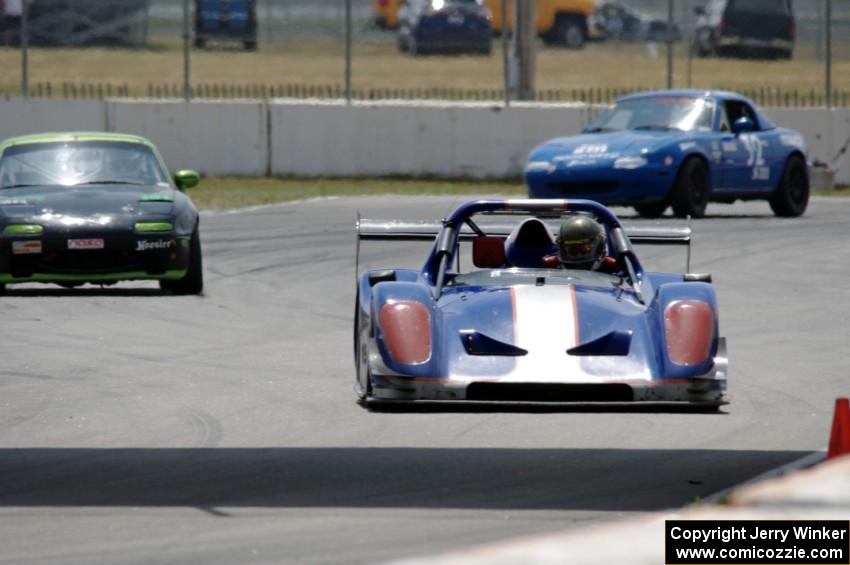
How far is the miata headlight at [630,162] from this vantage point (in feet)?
66.6

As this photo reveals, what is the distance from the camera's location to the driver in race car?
9.99 metres

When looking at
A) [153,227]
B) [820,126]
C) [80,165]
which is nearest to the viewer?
[153,227]

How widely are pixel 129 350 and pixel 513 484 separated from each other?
4.80 metres

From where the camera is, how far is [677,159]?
67.3 feet

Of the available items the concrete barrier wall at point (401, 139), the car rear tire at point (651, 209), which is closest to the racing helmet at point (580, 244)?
the car rear tire at point (651, 209)

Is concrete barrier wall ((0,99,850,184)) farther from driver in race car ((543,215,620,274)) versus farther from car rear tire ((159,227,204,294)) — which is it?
driver in race car ((543,215,620,274))

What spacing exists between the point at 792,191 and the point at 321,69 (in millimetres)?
9745

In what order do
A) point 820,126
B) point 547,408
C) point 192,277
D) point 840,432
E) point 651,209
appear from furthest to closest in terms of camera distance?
point 820,126 → point 651,209 → point 192,277 → point 547,408 → point 840,432

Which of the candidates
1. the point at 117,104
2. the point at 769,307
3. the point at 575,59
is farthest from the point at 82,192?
the point at 575,59

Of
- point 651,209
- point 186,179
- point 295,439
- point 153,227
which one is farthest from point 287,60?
point 295,439

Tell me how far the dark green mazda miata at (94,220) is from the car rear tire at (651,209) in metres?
7.49

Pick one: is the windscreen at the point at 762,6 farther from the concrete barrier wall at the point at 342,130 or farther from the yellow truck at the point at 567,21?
the yellow truck at the point at 567,21

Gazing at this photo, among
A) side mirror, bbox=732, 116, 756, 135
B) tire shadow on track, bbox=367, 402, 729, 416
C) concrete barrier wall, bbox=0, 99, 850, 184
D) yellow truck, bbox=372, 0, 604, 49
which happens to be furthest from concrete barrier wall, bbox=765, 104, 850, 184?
tire shadow on track, bbox=367, 402, 729, 416

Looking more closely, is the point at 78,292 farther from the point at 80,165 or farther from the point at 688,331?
the point at 688,331
